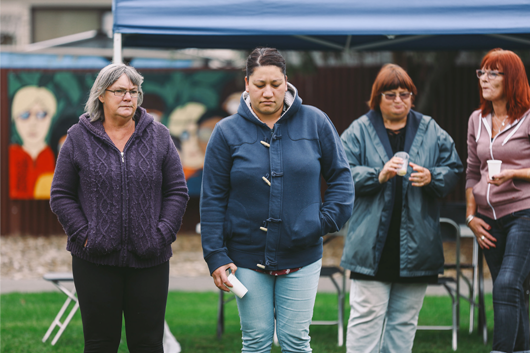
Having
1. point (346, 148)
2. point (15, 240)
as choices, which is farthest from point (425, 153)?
point (15, 240)

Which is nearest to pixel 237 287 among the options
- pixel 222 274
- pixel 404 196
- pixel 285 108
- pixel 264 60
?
pixel 222 274

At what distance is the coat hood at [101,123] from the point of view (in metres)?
3.11

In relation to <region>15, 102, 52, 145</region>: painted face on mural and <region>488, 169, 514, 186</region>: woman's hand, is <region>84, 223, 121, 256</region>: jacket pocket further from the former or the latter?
<region>15, 102, 52, 145</region>: painted face on mural

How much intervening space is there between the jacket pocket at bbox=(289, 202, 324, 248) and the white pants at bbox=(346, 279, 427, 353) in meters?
0.91

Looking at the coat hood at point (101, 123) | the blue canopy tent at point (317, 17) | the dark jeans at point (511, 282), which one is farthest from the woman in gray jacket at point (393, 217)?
the coat hood at point (101, 123)

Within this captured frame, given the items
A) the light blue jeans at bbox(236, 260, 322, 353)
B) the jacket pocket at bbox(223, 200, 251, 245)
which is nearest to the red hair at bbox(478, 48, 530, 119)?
the light blue jeans at bbox(236, 260, 322, 353)

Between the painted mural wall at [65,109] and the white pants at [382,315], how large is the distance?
7.16 metres

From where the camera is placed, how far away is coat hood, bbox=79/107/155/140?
311cm

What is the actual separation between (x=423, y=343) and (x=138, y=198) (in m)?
3.08

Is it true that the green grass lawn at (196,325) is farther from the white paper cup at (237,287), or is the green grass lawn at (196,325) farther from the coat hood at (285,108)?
the coat hood at (285,108)

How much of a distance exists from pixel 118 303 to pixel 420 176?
1897mm

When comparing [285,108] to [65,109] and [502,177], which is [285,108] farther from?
[65,109]

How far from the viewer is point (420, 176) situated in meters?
3.58

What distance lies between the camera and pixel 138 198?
10.2 feet
